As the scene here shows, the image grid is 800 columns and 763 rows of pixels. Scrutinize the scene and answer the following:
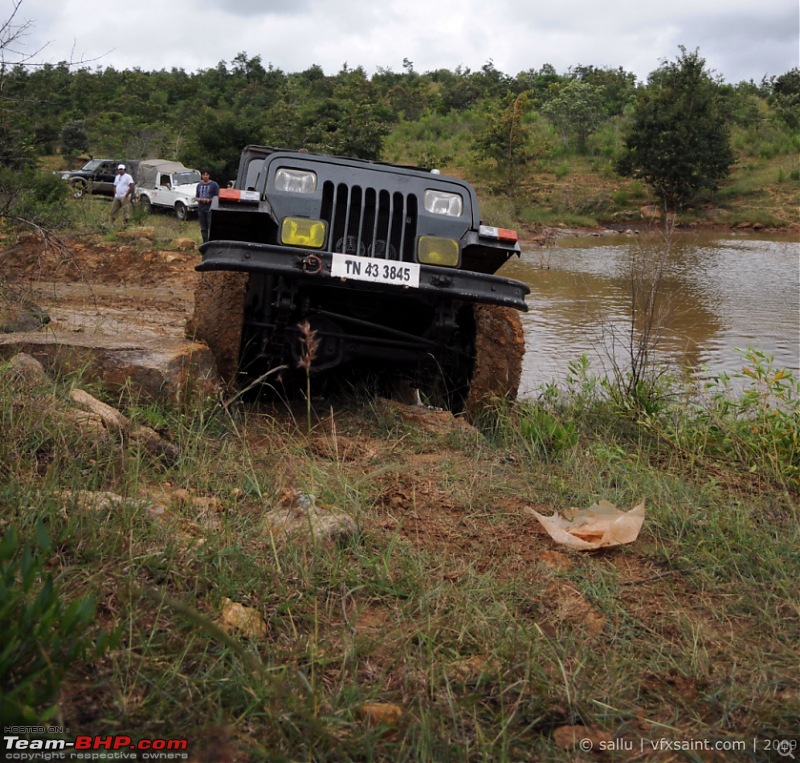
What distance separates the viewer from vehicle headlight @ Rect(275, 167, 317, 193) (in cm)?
520

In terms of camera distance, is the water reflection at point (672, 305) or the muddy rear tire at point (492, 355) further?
the water reflection at point (672, 305)

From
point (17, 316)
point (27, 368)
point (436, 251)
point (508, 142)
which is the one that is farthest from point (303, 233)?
point (508, 142)

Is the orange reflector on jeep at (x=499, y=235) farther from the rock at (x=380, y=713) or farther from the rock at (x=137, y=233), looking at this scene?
the rock at (x=137, y=233)

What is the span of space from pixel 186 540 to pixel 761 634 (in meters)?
1.73

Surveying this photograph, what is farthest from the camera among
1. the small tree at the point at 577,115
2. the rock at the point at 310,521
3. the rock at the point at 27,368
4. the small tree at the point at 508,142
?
the small tree at the point at 577,115

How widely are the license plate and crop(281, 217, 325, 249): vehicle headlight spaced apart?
→ 357mm

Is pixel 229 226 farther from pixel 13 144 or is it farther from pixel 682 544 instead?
pixel 682 544

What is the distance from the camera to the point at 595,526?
3.28 metres

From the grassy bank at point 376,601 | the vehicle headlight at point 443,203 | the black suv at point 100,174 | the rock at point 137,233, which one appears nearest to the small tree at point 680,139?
the black suv at point 100,174

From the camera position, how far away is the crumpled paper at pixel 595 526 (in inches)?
125

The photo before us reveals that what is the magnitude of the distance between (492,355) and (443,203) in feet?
3.34

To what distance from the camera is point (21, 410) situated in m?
3.28

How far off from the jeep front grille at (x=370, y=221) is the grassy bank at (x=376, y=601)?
1.41m

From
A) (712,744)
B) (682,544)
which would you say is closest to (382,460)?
(682,544)
